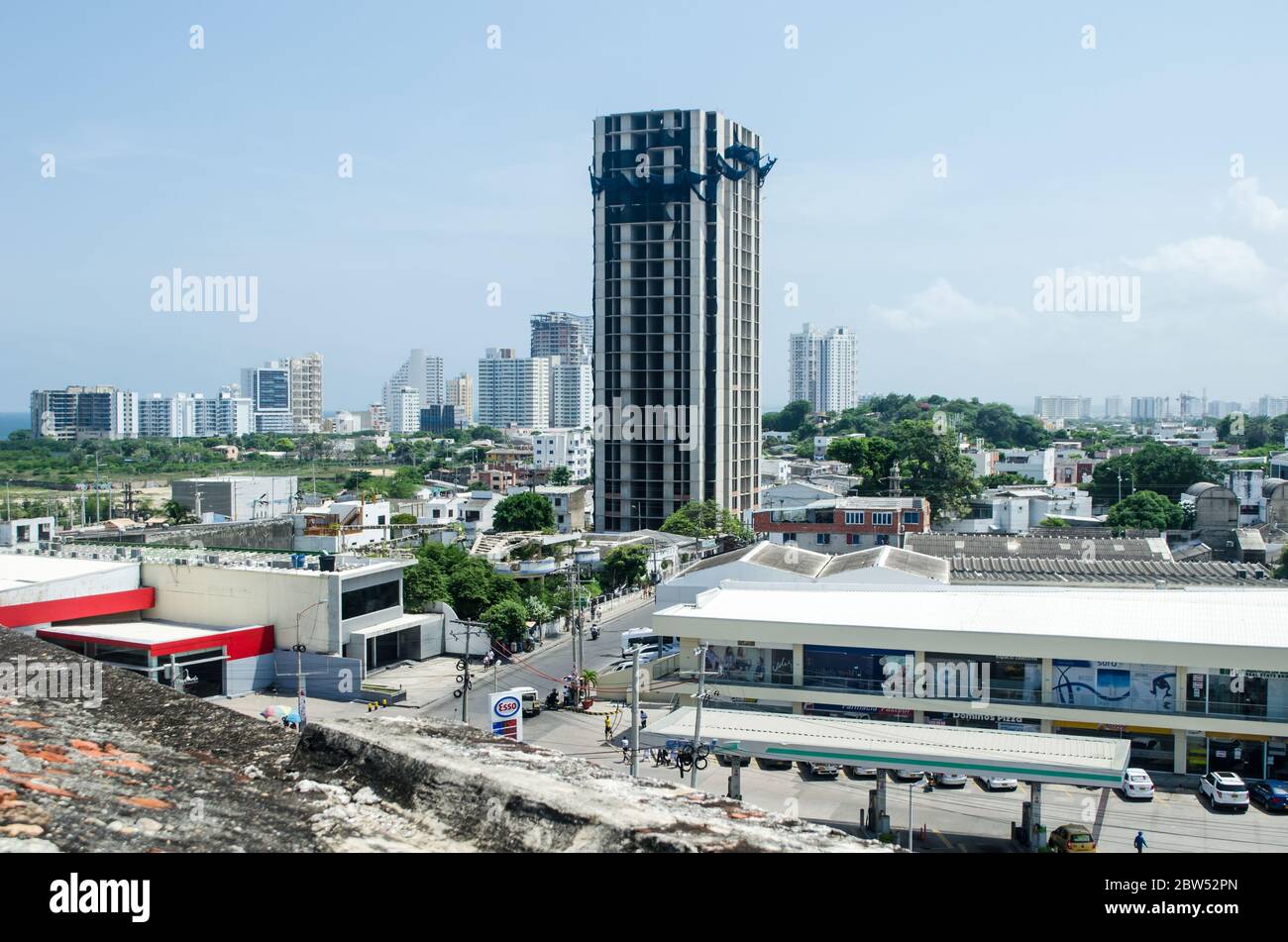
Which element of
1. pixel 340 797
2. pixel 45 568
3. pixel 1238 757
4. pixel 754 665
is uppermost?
pixel 340 797

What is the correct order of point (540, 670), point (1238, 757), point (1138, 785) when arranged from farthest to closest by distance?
1. point (540, 670)
2. point (1238, 757)
3. point (1138, 785)

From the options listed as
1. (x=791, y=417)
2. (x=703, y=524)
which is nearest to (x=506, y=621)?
(x=703, y=524)

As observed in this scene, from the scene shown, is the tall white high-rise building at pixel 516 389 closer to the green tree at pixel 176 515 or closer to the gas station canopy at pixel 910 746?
the green tree at pixel 176 515

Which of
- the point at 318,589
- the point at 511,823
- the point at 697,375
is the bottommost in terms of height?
the point at 318,589

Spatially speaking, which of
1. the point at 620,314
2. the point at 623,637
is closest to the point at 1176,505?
the point at 620,314

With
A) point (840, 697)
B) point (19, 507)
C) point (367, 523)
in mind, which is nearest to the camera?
point (840, 697)

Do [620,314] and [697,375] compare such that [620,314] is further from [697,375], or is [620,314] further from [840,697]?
[840,697]

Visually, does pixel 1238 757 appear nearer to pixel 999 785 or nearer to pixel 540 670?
pixel 999 785
